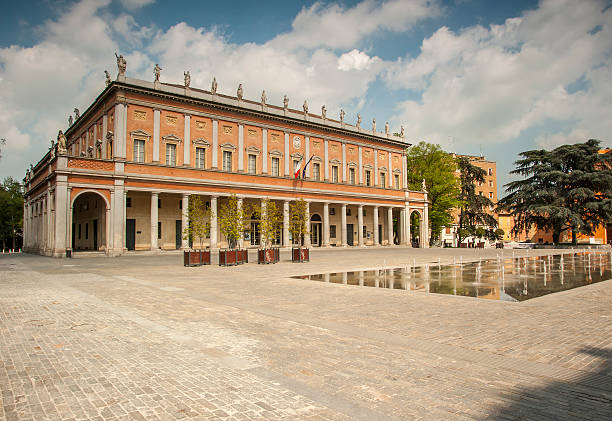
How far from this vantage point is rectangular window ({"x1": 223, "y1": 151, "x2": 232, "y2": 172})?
1591 inches

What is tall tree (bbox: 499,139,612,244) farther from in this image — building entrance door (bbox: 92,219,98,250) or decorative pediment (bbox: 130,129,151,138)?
building entrance door (bbox: 92,219,98,250)

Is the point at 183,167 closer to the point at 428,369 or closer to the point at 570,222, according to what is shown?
the point at 428,369

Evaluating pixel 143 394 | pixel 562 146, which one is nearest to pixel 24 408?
pixel 143 394

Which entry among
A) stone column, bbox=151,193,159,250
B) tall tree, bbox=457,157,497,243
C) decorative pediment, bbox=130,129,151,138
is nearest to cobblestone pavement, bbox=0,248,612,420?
stone column, bbox=151,193,159,250

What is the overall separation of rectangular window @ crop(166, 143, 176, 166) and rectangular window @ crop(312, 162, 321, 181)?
17.0 meters

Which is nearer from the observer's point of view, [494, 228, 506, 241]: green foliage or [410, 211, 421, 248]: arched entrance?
[410, 211, 421, 248]: arched entrance

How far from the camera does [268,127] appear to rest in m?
43.7

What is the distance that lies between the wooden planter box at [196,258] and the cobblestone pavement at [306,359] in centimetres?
1221

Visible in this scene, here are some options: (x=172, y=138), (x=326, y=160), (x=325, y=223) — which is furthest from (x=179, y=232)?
(x=326, y=160)

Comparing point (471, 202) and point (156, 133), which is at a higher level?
point (156, 133)

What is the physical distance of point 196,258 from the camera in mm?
22594

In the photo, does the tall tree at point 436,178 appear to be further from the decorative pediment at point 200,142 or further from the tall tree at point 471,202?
the decorative pediment at point 200,142

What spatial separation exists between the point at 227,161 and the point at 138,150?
872cm

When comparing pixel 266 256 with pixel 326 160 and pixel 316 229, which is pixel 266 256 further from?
pixel 326 160
